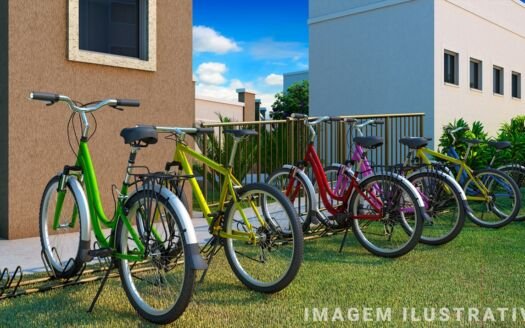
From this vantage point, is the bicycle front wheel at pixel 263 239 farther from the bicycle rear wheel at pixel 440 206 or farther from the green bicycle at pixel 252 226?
the bicycle rear wheel at pixel 440 206

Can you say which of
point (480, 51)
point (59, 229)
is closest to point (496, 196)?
point (59, 229)

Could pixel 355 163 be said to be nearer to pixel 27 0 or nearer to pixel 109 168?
pixel 109 168

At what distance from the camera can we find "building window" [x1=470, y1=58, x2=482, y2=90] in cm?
1901

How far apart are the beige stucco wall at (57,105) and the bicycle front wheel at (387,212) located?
10.1 ft

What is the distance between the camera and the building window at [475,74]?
1901cm

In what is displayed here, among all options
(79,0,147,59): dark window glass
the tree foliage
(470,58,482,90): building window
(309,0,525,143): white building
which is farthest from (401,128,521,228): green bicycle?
the tree foliage

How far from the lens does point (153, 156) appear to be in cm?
740

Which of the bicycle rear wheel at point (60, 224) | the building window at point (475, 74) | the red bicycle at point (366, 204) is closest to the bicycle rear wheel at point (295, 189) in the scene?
the red bicycle at point (366, 204)

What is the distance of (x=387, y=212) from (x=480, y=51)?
15.6 m

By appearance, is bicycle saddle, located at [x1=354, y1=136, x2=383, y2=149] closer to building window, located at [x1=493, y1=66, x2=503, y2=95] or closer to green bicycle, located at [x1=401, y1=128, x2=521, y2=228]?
green bicycle, located at [x1=401, y1=128, x2=521, y2=228]

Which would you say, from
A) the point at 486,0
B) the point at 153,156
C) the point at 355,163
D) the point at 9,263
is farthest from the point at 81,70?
the point at 486,0

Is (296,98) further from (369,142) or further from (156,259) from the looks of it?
(156,259)

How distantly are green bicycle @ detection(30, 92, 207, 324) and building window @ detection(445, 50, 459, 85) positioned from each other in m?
15.3

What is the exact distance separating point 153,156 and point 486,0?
15.9 meters
